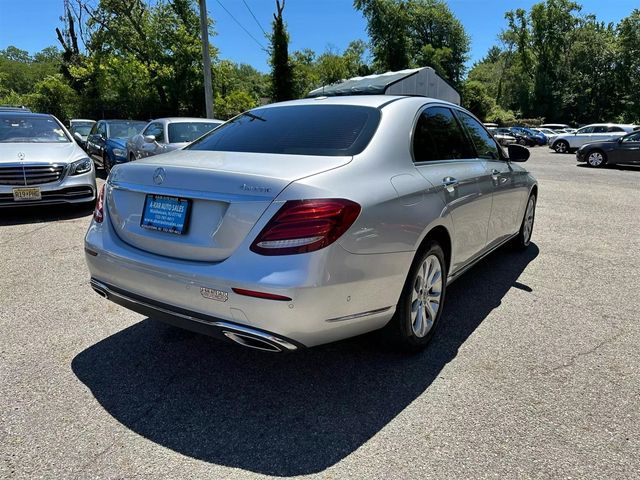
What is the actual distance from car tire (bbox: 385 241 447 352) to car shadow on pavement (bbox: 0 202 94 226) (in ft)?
19.8

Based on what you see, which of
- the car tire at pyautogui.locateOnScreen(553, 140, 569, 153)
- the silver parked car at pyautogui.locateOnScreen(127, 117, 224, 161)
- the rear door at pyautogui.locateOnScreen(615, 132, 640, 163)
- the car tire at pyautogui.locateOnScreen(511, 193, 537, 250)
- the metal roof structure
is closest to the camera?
the car tire at pyautogui.locateOnScreen(511, 193, 537, 250)

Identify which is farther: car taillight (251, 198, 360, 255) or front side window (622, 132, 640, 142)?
front side window (622, 132, 640, 142)

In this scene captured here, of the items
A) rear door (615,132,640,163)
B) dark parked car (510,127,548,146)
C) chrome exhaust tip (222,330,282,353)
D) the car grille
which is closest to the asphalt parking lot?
chrome exhaust tip (222,330,282,353)

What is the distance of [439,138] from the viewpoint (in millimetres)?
3566

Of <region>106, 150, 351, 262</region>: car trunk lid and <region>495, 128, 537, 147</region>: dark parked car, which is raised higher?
<region>495, 128, 537, 147</region>: dark parked car

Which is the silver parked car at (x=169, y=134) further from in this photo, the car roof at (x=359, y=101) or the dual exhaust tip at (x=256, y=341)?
the dual exhaust tip at (x=256, y=341)

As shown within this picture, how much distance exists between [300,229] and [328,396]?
3.41 ft

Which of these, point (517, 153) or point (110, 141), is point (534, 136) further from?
A: point (517, 153)

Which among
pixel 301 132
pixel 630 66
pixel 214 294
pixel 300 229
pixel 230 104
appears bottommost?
pixel 214 294

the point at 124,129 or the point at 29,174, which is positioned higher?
the point at 124,129

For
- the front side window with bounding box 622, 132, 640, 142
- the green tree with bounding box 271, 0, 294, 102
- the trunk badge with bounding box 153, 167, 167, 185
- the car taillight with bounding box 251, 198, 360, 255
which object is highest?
the green tree with bounding box 271, 0, 294, 102

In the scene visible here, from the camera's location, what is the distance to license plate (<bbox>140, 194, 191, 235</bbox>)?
99.3 inches

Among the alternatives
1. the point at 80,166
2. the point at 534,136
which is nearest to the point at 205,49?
the point at 80,166

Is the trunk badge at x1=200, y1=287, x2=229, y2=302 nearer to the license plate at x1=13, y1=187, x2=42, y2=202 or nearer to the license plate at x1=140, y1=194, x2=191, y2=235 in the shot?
the license plate at x1=140, y1=194, x2=191, y2=235
